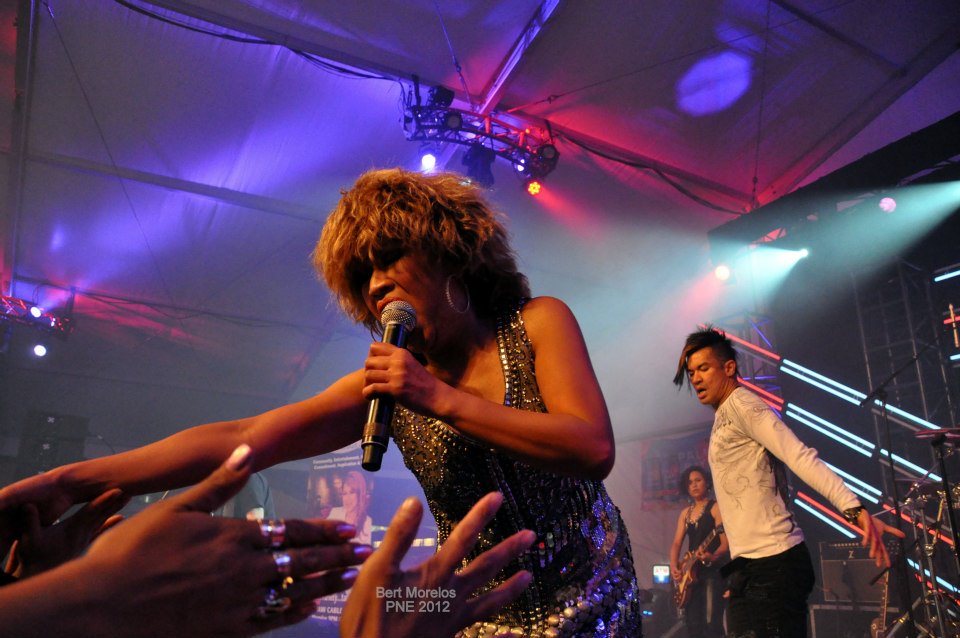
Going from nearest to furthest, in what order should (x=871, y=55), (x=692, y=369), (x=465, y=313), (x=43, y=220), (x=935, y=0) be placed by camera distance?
1. (x=465, y=313)
2. (x=692, y=369)
3. (x=935, y=0)
4. (x=871, y=55)
5. (x=43, y=220)

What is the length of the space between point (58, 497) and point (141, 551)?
2.32 feet

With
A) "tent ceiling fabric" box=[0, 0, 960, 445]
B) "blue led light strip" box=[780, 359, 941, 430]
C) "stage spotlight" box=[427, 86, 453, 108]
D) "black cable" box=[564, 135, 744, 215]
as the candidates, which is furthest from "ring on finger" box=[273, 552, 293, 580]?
"blue led light strip" box=[780, 359, 941, 430]

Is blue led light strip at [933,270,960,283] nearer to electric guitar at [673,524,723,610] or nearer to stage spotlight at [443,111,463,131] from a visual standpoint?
electric guitar at [673,524,723,610]

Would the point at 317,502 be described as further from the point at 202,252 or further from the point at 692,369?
the point at 692,369

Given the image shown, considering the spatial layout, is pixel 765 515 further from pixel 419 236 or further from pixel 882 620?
pixel 882 620

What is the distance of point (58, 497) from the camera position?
3.55 feet

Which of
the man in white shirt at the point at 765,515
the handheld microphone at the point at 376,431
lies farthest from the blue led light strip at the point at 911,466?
the handheld microphone at the point at 376,431

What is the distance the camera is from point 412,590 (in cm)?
66

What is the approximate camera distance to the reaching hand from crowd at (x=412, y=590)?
66 centimetres

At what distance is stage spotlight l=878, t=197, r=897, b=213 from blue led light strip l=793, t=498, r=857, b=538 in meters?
3.37

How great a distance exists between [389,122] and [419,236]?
18.6ft

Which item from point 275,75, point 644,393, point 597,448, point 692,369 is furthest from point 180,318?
point 597,448

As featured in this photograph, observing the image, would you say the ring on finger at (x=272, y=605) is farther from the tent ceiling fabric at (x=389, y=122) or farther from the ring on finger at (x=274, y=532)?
the tent ceiling fabric at (x=389, y=122)

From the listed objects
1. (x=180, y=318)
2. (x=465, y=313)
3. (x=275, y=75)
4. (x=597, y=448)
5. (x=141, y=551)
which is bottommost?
(x=141, y=551)
